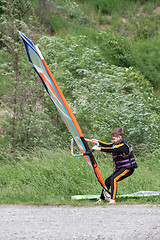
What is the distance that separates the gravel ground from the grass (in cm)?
38

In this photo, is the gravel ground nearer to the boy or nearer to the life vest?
the boy

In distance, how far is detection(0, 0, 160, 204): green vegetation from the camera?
648 centimetres

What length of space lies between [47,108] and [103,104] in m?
2.18

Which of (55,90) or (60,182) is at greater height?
(55,90)

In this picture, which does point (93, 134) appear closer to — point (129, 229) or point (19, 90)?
point (19, 90)

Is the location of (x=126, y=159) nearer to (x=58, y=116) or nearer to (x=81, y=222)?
(x=81, y=222)

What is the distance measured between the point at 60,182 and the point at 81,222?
2.02 metres

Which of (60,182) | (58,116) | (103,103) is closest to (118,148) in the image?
(60,182)

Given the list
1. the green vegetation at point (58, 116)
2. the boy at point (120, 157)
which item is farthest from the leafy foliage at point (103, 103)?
the boy at point (120, 157)

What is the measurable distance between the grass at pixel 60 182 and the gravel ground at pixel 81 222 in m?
0.38

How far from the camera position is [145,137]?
872 centimetres

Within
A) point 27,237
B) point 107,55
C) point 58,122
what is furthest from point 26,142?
point 107,55

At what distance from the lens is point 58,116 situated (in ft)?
33.4

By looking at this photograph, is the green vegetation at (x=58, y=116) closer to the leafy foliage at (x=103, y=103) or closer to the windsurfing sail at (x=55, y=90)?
the leafy foliage at (x=103, y=103)
